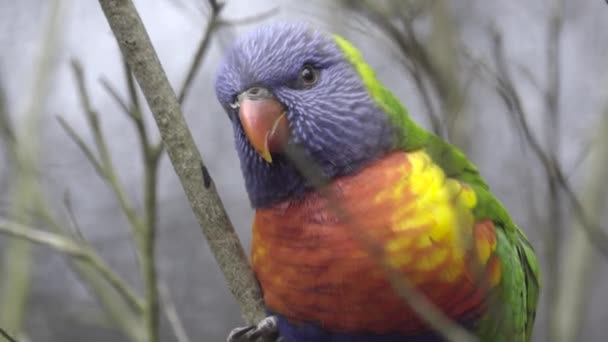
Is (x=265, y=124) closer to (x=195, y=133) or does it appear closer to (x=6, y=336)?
(x=6, y=336)

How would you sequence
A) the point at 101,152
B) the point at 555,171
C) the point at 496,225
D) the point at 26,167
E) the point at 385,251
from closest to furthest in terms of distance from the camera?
1. the point at 555,171
2. the point at 385,251
3. the point at 496,225
4. the point at 101,152
5. the point at 26,167

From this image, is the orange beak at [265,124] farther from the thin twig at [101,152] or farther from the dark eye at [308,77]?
the thin twig at [101,152]

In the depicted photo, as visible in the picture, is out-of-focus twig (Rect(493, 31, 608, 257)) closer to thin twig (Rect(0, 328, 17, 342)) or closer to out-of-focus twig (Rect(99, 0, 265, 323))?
out-of-focus twig (Rect(99, 0, 265, 323))

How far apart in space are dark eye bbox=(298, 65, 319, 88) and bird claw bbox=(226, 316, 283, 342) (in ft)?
2.16

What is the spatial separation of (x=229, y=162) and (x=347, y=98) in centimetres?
305

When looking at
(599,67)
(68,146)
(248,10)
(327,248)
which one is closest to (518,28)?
(599,67)

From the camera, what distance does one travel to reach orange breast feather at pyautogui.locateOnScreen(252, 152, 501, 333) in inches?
92.1

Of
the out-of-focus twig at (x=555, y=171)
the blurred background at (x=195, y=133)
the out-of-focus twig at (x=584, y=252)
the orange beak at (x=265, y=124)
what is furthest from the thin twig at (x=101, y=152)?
the out-of-focus twig at (x=584, y=252)

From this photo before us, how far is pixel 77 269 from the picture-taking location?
11.0 ft

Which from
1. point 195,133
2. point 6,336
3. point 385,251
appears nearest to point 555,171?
point 385,251

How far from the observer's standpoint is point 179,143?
2318 mm

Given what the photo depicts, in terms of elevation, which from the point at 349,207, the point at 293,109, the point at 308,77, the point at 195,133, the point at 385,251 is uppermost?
the point at 195,133

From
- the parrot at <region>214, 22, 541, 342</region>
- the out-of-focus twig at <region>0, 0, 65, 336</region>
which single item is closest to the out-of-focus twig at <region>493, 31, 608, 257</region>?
the parrot at <region>214, 22, 541, 342</region>

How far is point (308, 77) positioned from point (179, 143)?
1.53ft
